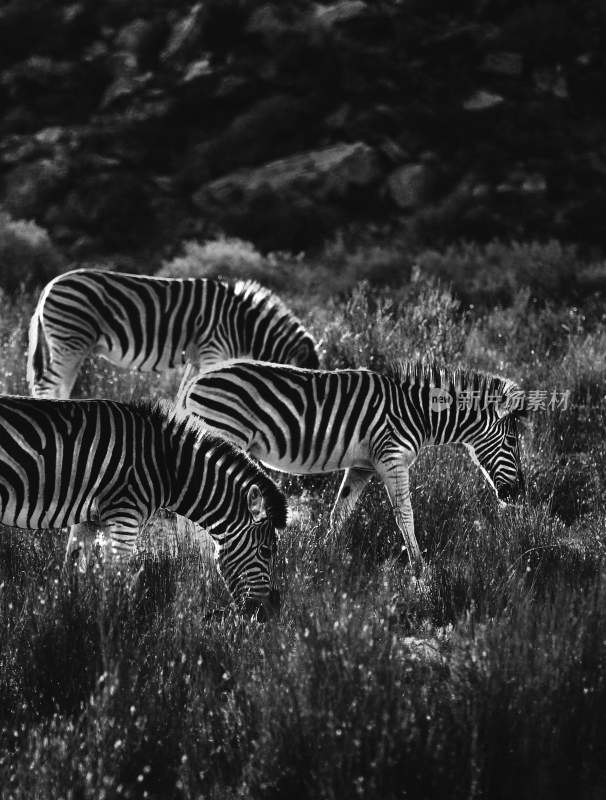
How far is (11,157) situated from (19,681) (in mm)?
21060

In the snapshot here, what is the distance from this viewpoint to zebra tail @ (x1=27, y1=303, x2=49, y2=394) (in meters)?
8.29

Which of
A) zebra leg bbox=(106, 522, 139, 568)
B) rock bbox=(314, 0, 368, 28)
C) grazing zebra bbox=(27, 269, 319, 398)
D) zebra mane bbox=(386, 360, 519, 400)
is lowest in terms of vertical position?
zebra leg bbox=(106, 522, 139, 568)

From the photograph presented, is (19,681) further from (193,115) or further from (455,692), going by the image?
(193,115)

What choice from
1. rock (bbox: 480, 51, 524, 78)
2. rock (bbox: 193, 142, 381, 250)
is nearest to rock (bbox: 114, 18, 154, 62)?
rock (bbox: 193, 142, 381, 250)

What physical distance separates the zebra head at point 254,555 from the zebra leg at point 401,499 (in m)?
1.16

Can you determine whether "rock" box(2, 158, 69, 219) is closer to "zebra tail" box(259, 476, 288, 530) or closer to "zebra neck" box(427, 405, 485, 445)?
"zebra neck" box(427, 405, 485, 445)

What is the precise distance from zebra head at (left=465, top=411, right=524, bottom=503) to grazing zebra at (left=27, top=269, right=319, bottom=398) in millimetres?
2174


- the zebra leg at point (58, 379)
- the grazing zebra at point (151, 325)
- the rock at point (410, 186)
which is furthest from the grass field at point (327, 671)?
the rock at point (410, 186)

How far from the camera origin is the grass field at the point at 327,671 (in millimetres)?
3707

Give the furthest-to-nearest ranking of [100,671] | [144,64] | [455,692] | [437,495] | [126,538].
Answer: [144,64], [437,495], [126,538], [100,671], [455,692]

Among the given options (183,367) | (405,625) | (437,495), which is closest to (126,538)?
(405,625)

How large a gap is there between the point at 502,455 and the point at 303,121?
726 inches

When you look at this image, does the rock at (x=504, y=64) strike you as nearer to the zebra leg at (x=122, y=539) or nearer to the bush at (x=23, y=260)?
the bush at (x=23, y=260)

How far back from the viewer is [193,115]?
24812 millimetres
